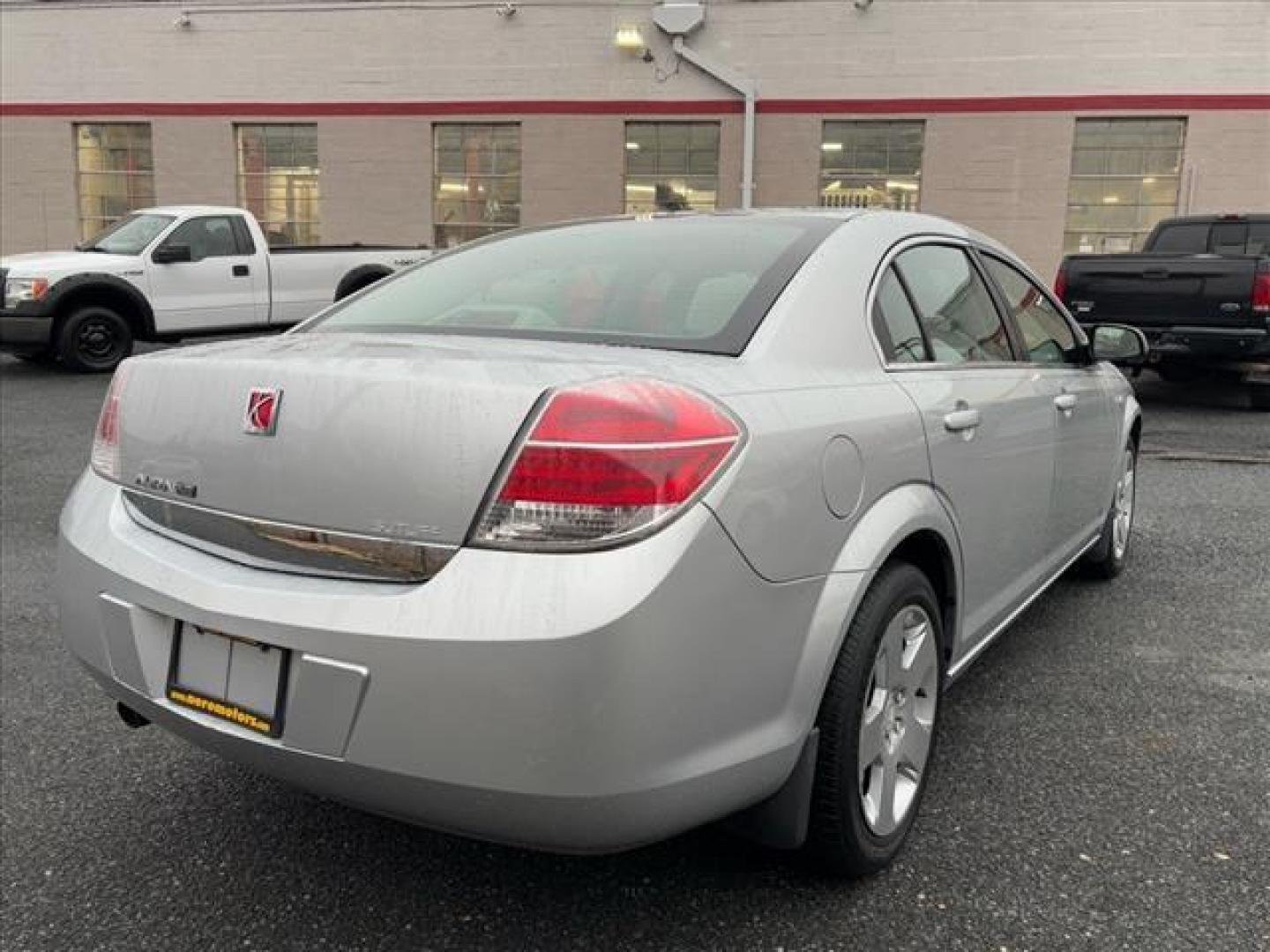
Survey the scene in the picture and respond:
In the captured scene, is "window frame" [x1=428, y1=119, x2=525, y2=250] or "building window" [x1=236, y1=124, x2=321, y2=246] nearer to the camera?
"window frame" [x1=428, y1=119, x2=525, y2=250]

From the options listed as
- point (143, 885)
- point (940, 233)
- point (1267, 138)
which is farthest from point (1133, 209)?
point (143, 885)

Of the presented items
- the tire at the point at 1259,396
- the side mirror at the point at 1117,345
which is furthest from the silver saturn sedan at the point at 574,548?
the tire at the point at 1259,396

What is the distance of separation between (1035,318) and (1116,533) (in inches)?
53.8

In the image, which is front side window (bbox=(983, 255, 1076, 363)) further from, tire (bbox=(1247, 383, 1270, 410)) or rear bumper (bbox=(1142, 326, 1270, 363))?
tire (bbox=(1247, 383, 1270, 410))

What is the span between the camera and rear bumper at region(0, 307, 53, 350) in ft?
34.6

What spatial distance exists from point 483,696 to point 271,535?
57cm

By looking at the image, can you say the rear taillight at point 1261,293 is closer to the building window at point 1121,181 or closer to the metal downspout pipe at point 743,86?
the building window at point 1121,181

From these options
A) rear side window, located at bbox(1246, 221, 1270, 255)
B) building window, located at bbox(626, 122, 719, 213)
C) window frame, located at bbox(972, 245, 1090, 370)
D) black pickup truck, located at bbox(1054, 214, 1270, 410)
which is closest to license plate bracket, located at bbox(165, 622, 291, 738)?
window frame, located at bbox(972, 245, 1090, 370)

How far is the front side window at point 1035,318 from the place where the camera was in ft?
11.4

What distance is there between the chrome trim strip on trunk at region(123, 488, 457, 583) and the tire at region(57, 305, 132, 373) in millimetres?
9918

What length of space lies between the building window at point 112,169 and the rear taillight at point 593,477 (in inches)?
739

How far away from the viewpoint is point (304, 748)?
1.91 metres

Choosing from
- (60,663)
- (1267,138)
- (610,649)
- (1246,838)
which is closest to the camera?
(610,649)

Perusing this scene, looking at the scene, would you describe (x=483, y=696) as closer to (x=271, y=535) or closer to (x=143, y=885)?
(x=271, y=535)
